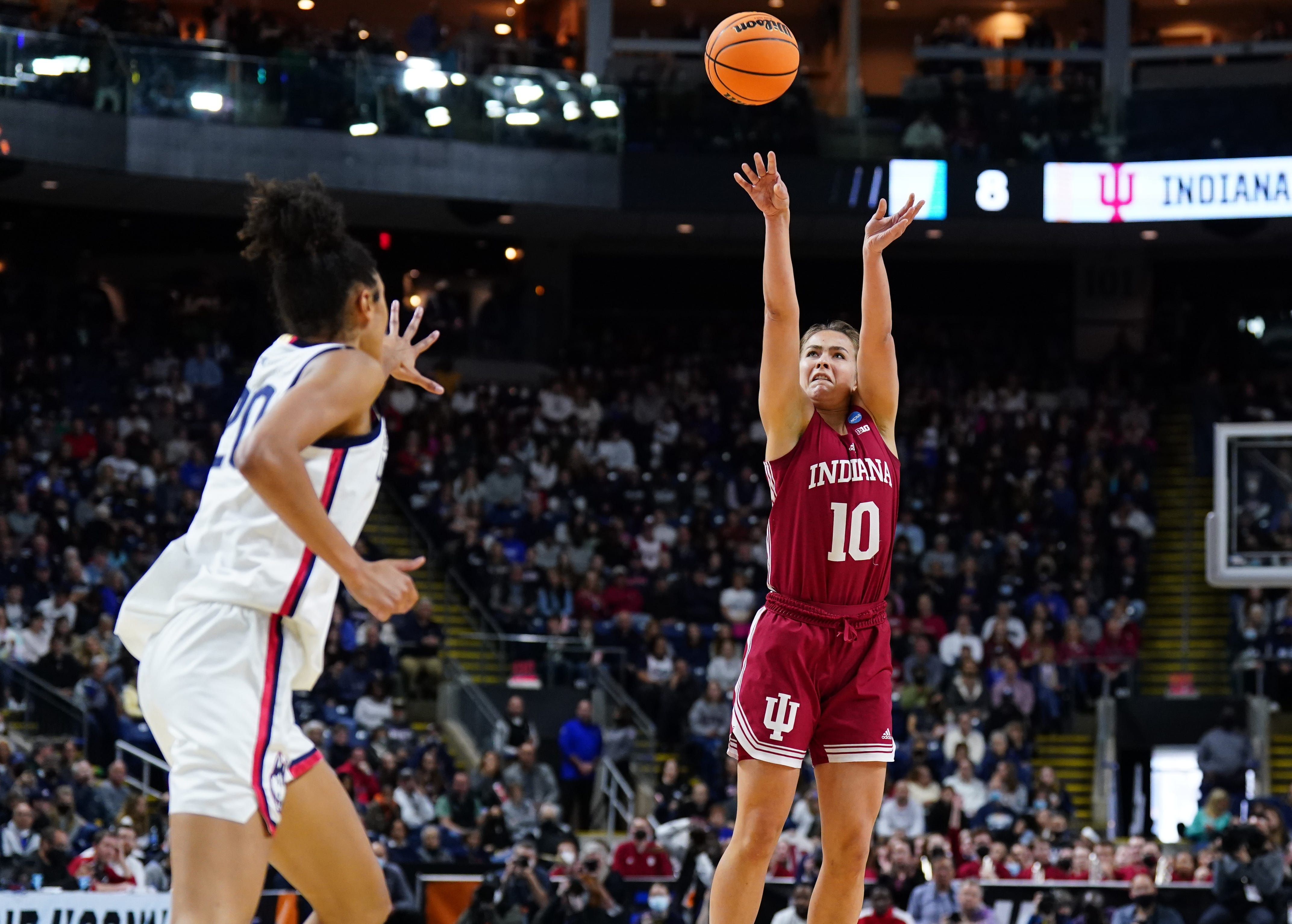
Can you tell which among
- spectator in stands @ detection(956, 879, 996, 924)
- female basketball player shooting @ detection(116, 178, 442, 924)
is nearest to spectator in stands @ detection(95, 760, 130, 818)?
spectator in stands @ detection(956, 879, 996, 924)

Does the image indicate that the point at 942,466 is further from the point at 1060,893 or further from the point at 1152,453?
the point at 1060,893

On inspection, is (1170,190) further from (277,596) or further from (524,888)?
(277,596)

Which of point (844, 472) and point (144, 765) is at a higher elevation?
point (844, 472)

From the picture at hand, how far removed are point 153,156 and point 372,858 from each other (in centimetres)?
2028

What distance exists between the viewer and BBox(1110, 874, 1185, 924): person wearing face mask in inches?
551

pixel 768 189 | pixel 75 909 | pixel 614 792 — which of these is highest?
pixel 768 189

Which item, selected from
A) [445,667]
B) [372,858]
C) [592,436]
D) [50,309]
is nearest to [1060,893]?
[445,667]

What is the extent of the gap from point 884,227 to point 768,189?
58cm

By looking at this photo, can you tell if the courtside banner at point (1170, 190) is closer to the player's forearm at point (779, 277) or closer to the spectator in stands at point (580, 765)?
the spectator in stands at point (580, 765)

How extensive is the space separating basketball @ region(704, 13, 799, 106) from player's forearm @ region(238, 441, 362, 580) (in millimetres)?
5498

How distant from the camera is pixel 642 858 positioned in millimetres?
15867

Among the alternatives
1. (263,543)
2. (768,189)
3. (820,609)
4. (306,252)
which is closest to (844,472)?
(820,609)

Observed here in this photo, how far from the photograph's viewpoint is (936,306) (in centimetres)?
3172

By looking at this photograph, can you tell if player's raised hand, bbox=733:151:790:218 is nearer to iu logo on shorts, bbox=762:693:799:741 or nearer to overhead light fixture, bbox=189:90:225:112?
iu logo on shorts, bbox=762:693:799:741
